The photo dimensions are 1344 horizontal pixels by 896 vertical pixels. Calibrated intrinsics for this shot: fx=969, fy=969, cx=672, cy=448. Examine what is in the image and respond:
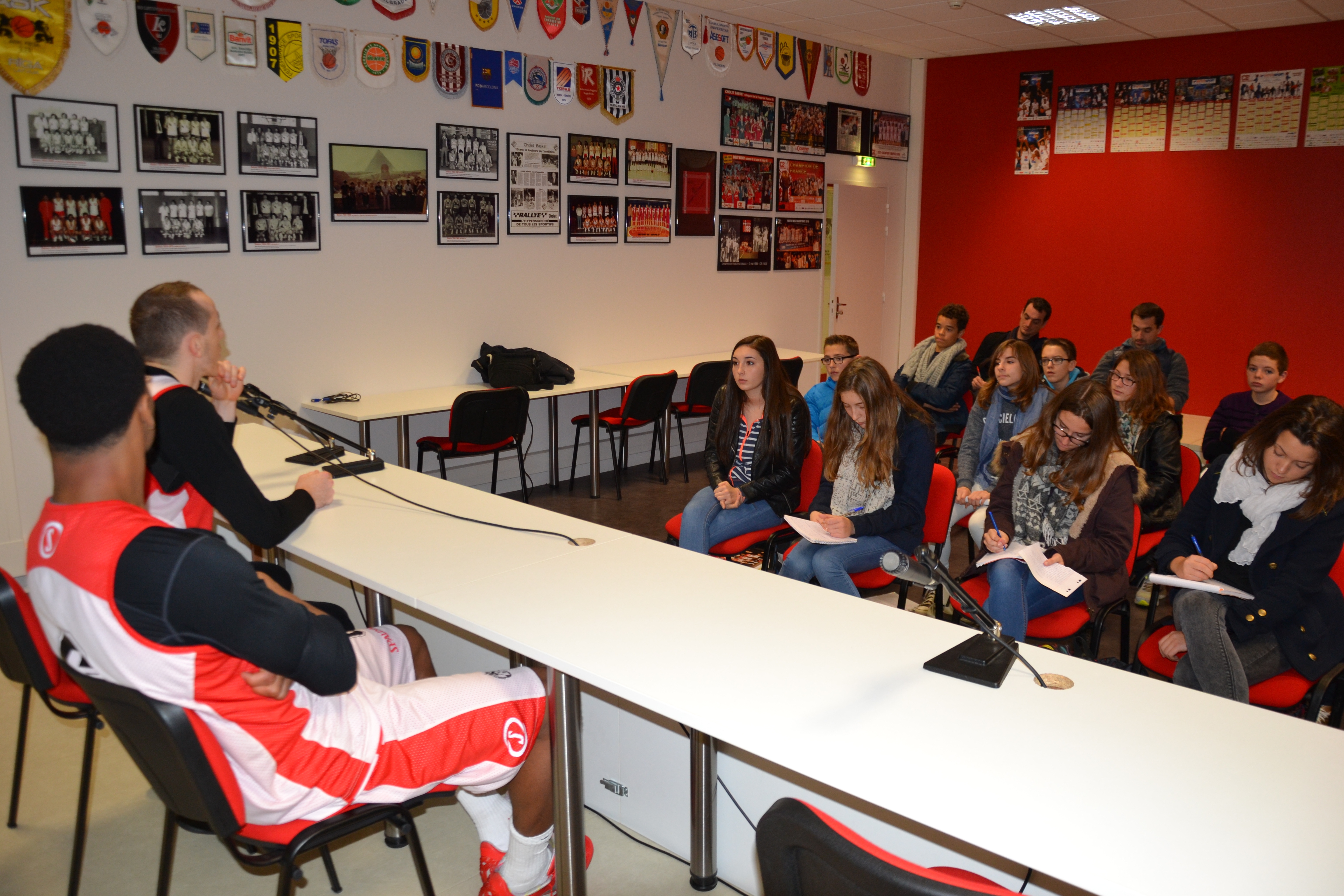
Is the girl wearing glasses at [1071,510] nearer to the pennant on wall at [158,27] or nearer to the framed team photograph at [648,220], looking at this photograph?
the framed team photograph at [648,220]

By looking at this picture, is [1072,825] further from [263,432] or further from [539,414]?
[539,414]

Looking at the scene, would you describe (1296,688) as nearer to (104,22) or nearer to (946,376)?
(946,376)

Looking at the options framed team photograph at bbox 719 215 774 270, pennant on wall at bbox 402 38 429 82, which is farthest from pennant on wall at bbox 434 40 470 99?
framed team photograph at bbox 719 215 774 270

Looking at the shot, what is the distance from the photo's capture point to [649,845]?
2.47m

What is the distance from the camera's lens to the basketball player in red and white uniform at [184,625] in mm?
1454

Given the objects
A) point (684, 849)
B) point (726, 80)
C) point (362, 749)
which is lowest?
point (684, 849)

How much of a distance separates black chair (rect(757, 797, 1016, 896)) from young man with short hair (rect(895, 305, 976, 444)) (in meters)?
4.96

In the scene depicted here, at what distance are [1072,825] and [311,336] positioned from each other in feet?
15.9

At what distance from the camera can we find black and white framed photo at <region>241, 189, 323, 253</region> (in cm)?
494

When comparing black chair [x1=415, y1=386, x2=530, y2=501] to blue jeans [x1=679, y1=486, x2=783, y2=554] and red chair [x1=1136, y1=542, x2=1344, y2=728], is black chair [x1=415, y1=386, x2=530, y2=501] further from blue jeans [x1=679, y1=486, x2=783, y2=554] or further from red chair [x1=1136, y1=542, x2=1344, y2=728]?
red chair [x1=1136, y1=542, x2=1344, y2=728]

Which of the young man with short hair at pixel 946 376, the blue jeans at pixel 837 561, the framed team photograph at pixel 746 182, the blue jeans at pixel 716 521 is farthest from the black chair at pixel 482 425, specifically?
the framed team photograph at pixel 746 182

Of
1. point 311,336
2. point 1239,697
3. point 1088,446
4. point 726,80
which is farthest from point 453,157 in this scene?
point 1239,697

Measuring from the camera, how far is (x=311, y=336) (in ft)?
17.4

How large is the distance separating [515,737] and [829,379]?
3398 mm
